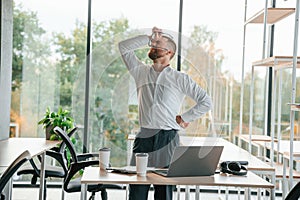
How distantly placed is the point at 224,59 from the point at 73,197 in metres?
2.23

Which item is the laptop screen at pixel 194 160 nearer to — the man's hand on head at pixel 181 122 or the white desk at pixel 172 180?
the white desk at pixel 172 180

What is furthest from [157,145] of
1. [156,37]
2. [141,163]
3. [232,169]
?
[156,37]

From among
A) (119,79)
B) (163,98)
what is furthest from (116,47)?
(163,98)

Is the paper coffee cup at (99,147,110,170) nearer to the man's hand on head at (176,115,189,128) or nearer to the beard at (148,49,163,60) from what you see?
the man's hand on head at (176,115,189,128)

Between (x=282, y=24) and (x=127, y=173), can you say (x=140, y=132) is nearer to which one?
(x=127, y=173)

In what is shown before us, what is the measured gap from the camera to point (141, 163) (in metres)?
2.37

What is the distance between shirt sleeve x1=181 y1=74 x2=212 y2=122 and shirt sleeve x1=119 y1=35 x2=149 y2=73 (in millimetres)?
250

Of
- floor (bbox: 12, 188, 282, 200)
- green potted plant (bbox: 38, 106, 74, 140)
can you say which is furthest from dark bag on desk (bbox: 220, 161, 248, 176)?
floor (bbox: 12, 188, 282, 200)

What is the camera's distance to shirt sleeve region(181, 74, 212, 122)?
7.44ft

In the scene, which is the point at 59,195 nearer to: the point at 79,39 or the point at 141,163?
the point at 79,39

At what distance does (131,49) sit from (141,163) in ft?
1.84

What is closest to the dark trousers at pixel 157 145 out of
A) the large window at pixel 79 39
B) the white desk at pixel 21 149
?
the white desk at pixel 21 149

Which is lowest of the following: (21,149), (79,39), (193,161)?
(21,149)

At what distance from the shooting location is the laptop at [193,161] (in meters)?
2.28
